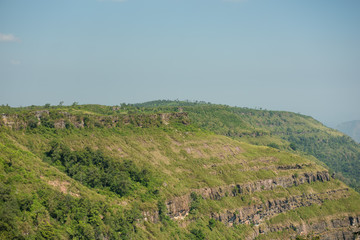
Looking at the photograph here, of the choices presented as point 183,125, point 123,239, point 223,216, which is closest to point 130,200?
point 123,239

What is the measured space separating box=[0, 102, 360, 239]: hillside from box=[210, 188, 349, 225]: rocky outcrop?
354mm

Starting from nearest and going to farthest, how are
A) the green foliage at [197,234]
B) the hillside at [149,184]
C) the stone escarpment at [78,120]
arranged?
the hillside at [149,184]
the stone escarpment at [78,120]
the green foliage at [197,234]

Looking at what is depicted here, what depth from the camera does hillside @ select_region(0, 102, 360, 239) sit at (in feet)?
283

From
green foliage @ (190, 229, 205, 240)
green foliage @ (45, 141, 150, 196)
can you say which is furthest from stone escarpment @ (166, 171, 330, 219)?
green foliage @ (45, 141, 150, 196)

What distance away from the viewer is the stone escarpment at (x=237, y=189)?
118000 mm

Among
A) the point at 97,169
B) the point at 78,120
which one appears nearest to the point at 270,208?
the point at 97,169

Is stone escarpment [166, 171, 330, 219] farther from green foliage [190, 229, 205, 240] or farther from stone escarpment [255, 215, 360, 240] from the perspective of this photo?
stone escarpment [255, 215, 360, 240]

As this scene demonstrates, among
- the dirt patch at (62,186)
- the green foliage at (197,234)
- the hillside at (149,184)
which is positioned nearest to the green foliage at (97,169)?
the hillside at (149,184)

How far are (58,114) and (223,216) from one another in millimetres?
58374

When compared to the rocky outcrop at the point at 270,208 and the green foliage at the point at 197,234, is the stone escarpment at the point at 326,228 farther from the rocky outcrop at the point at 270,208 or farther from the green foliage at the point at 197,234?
the green foliage at the point at 197,234

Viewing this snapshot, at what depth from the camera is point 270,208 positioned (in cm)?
14488

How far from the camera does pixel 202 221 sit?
122 metres

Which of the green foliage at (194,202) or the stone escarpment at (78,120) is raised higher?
the stone escarpment at (78,120)

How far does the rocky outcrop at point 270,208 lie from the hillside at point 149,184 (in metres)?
0.35
